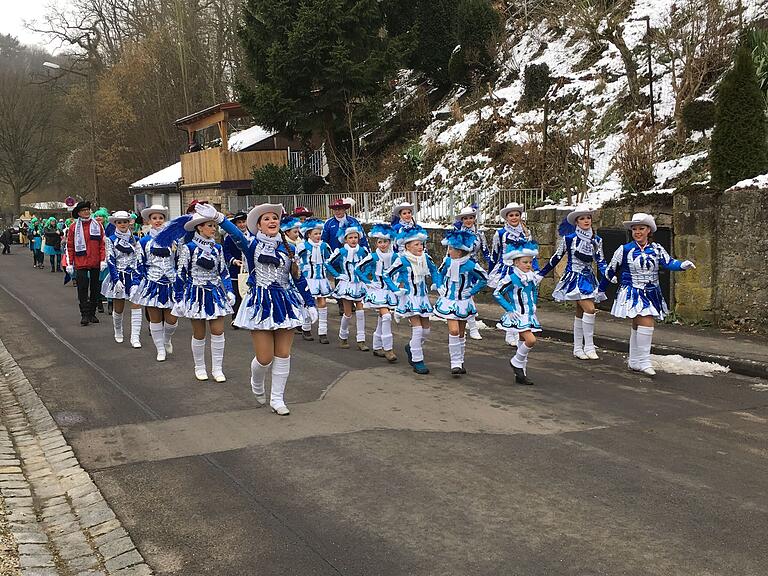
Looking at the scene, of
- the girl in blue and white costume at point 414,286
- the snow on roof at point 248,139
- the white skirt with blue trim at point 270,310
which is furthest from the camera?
the snow on roof at point 248,139

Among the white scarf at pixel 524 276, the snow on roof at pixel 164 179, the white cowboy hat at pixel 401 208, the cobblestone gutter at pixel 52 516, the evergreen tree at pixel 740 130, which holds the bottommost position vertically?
the cobblestone gutter at pixel 52 516

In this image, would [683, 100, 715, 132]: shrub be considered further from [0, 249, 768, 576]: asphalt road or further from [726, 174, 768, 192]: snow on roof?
[0, 249, 768, 576]: asphalt road

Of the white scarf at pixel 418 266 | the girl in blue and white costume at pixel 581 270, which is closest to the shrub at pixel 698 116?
the girl in blue and white costume at pixel 581 270

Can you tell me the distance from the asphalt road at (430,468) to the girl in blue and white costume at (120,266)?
7.34 ft

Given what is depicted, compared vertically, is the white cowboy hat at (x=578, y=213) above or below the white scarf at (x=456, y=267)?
A: above

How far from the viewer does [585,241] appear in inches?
422

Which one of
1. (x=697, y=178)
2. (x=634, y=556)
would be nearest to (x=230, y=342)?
(x=634, y=556)

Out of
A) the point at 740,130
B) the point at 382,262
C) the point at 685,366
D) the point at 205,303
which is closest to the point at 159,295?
the point at 205,303

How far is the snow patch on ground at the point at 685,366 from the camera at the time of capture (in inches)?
386

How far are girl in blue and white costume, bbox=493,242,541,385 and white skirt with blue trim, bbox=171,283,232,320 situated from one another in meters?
3.15

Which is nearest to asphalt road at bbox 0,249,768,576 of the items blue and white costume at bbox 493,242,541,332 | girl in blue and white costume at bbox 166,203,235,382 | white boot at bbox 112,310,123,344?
girl in blue and white costume at bbox 166,203,235,382

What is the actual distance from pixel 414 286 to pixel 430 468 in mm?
4229

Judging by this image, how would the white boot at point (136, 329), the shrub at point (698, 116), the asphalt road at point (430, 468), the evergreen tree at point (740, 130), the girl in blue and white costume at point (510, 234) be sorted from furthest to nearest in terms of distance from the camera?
the shrub at point (698, 116) < the evergreen tree at point (740, 130) < the white boot at point (136, 329) < the girl in blue and white costume at point (510, 234) < the asphalt road at point (430, 468)

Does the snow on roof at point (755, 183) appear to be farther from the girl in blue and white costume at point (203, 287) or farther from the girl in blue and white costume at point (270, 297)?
the girl in blue and white costume at point (203, 287)
